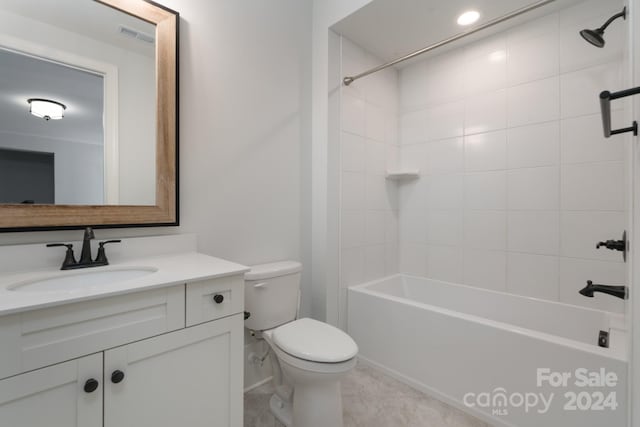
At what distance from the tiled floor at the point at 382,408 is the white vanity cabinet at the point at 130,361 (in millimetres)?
537

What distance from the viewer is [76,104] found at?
1.16 metres

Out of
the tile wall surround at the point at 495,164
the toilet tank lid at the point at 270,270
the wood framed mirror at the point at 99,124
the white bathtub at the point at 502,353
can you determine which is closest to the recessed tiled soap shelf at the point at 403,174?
the tile wall surround at the point at 495,164

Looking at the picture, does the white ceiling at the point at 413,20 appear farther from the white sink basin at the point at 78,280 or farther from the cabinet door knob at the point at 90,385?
the cabinet door knob at the point at 90,385

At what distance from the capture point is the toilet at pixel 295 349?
1223mm

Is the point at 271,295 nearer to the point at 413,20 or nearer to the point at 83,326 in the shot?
the point at 83,326

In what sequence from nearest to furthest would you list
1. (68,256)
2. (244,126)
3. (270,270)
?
(68,256) → (270,270) → (244,126)

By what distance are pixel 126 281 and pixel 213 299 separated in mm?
272

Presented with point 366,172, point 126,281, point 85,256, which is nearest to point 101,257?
point 85,256

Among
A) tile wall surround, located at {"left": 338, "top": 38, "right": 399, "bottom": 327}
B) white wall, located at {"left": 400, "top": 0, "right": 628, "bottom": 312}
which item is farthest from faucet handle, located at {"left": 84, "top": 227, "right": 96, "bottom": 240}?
white wall, located at {"left": 400, "top": 0, "right": 628, "bottom": 312}

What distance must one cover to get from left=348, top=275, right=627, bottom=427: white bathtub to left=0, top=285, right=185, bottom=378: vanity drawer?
1356 millimetres

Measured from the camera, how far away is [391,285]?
7.74 ft

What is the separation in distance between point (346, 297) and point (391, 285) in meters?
0.49

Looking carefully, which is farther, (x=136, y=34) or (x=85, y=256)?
(x=136, y=34)

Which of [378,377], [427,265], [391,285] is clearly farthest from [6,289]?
[427,265]
